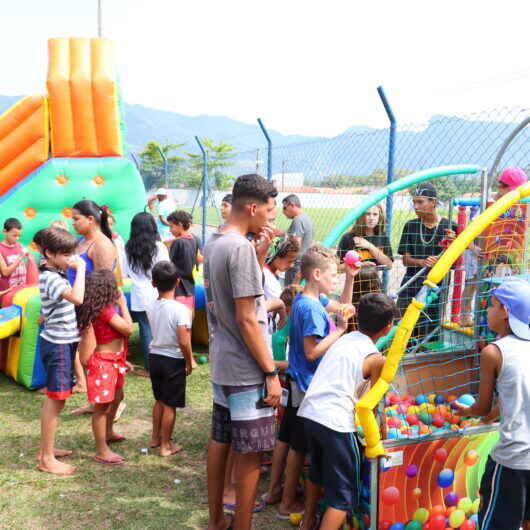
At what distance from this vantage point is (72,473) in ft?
13.1

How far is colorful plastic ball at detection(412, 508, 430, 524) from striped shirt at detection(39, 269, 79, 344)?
8.15 ft

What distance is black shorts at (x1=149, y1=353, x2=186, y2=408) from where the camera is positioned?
165 inches

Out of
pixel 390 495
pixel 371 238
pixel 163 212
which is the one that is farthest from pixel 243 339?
pixel 163 212

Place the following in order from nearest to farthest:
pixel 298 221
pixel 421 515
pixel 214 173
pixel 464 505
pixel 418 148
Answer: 1. pixel 421 515
2. pixel 464 505
3. pixel 418 148
4. pixel 298 221
5. pixel 214 173

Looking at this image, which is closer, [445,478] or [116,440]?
[445,478]

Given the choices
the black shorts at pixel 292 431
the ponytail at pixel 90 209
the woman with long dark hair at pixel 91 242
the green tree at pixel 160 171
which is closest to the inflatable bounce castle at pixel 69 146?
the ponytail at pixel 90 209

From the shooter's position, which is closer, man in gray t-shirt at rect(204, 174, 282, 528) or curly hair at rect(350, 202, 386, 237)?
man in gray t-shirt at rect(204, 174, 282, 528)

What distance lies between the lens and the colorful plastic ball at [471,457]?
3.13 metres

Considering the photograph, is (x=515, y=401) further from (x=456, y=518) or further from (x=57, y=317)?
(x=57, y=317)

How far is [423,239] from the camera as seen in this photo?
5.17 m

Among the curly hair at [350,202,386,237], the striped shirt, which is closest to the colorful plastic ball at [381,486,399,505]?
the striped shirt

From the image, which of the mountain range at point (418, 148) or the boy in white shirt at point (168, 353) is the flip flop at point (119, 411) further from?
the mountain range at point (418, 148)

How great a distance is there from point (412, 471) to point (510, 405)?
69 centimetres

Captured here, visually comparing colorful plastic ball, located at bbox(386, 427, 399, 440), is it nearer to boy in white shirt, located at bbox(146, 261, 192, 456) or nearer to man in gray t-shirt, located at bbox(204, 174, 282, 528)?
man in gray t-shirt, located at bbox(204, 174, 282, 528)
